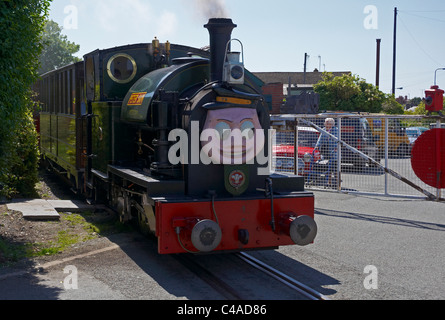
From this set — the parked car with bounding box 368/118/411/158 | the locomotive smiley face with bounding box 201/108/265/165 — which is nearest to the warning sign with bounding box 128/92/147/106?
the locomotive smiley face with bounding box 201/108/265/165

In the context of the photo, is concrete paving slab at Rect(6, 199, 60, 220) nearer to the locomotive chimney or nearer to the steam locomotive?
the steam locomotive

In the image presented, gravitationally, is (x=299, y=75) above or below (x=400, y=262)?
above

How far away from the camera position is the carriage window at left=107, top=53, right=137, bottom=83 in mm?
8438

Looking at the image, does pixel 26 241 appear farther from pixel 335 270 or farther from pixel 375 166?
pixel 375 166

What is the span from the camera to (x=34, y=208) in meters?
9.71

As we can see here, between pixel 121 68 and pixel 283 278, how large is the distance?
168 inches

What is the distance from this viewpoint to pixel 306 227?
625 centimetres

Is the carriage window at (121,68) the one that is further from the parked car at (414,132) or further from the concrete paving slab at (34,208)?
the parked car at (414,132)

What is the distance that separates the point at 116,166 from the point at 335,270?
3511 mm

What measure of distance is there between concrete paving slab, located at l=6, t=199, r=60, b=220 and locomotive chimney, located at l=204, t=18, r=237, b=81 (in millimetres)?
4285

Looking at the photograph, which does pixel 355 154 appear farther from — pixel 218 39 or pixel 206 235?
pixel 206 235
